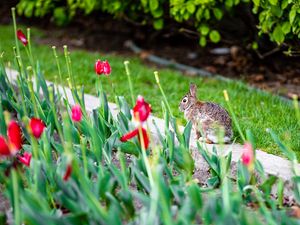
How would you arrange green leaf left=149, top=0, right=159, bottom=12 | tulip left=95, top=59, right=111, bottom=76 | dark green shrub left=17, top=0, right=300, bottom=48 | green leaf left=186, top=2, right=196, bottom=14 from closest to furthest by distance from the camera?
tulip left=95, top=59, right=111, bottom=76 < dark green shrub left=17, top=0, right=300, bottom=48 < green leaf left=186, top=2, right=196, bottom=14 < green leaf left=149, top=0, right=159, bottom=12

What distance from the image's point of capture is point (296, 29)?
5.68 m

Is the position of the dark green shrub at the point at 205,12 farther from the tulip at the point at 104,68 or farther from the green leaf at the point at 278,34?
the tulip at the point at 104,68

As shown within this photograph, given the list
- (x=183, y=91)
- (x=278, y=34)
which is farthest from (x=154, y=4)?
(x=278, y=34)

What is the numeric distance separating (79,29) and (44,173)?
705cm

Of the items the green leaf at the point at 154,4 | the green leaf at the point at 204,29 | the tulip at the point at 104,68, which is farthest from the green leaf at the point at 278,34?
the tulip at the point at 104,68

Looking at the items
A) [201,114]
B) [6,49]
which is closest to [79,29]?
[6,49]

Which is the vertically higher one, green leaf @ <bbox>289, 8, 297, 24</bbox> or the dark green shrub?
green leaf @ <bbox>289, 8, 297, 24</bbox>

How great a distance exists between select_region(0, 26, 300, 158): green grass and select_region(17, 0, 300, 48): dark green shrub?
49 centimetres

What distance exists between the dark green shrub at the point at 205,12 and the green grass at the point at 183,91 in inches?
19.4

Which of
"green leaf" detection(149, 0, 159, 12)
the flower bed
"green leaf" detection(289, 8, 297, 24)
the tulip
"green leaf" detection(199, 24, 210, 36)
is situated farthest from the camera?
"green leaf" detection(149, 0, 159, 12)

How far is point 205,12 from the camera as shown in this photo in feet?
21.6

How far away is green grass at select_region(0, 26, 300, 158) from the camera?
476cm

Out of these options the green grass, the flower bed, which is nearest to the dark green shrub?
the green grass

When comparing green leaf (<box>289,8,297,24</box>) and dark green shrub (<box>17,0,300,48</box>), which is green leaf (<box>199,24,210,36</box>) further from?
green leaf (<box>289,8,297,24</box>)
